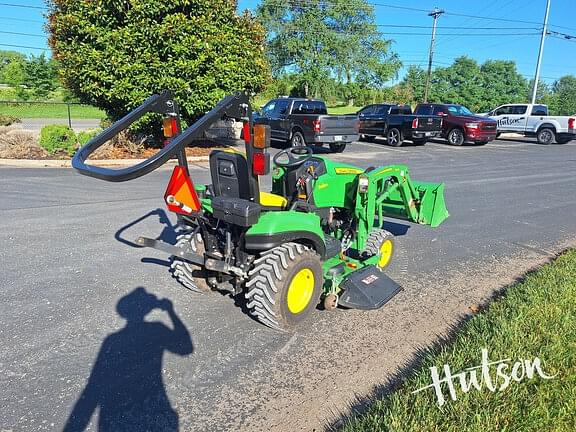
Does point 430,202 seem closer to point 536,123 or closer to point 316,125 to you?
point 316,125

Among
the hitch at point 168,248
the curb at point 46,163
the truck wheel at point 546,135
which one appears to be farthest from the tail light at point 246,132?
the truck wheel at point 546,135

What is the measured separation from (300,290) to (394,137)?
709 inches

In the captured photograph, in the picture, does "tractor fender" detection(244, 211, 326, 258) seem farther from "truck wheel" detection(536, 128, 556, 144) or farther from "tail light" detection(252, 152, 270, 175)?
"truck wheel" detection(536, 128, 556, 144)

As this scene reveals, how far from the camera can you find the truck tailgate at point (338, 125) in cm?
1574

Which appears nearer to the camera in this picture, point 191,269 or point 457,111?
point 191,269

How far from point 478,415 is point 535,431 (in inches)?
12.7

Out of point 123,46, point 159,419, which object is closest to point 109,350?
point 159,419

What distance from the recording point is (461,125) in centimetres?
2147

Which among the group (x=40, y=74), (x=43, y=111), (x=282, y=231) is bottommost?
(x=282, y=231)

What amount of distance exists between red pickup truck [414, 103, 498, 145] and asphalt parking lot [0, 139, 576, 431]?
14.5m

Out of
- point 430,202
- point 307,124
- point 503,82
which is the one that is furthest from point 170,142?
point 503,82

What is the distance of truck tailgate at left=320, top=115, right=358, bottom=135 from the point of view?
15.7 metres

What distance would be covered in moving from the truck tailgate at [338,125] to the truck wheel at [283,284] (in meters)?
12.4

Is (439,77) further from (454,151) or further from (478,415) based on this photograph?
(478,415)
